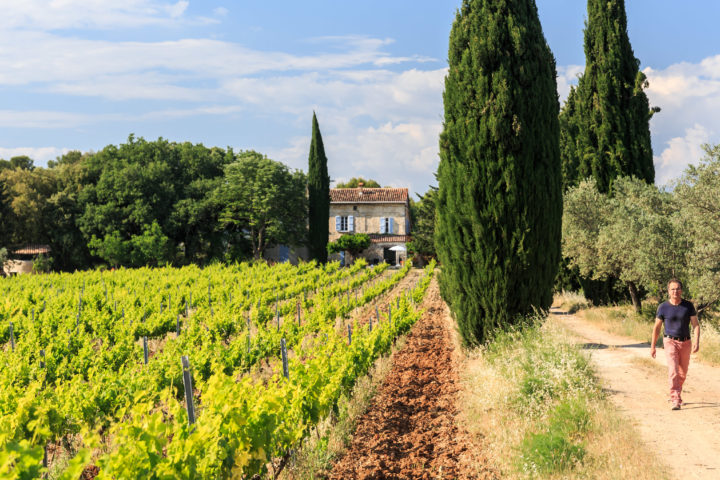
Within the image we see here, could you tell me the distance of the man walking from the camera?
678 centimetres

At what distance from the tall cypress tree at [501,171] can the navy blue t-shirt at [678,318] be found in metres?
3.83

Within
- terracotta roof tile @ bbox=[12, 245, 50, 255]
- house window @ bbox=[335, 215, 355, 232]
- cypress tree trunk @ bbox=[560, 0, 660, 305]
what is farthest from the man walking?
terracotta roof tile @ bbox=[12, 245, 50, 255]

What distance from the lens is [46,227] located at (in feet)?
123

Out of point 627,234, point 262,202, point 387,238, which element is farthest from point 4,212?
point 627,234

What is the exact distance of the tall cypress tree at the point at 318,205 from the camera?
39.9m

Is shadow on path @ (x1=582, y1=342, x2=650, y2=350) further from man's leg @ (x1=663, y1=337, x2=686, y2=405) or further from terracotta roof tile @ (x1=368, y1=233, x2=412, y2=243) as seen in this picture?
terracotta roof tile @ (x1=368, y1=233, x2=412, y2=243)

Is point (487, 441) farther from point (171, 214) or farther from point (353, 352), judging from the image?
point (171, 214)

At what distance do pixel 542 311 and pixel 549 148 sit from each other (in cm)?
341

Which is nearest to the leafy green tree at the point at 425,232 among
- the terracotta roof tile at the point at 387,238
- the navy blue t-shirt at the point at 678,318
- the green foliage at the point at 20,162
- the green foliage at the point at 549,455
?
the terracotta roof tile at the point at 387,238

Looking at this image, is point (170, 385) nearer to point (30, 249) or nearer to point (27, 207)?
point (27, 207)

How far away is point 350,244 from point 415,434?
1512 inches

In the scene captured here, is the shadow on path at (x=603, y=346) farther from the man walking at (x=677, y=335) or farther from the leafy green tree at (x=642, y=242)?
the man walking at (x=677, y=335)

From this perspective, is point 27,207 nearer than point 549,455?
No

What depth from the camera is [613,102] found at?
1795cm
